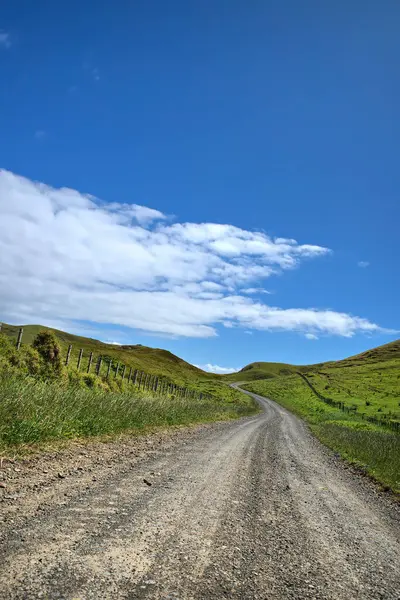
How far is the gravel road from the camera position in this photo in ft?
12.0

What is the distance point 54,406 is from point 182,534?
7.09m

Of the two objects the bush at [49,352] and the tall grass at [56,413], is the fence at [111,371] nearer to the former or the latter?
the bush at [49,352]

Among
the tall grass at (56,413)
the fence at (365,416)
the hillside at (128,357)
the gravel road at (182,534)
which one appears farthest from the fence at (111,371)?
the fence at (365,416)

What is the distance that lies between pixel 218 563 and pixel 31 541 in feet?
6.74

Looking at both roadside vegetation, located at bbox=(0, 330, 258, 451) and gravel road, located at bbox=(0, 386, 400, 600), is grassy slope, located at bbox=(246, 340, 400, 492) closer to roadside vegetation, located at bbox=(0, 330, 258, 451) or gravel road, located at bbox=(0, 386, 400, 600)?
gravel road, located at bbox=(0, 386, 400, 600)

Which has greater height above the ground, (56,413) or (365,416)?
(56,413)

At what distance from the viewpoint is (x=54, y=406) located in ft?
36.0

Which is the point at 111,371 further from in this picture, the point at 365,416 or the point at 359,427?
the point at 365,416

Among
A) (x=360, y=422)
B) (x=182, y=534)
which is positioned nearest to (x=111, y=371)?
(x=360, y=422)

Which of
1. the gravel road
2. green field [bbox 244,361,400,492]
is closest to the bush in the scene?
the gravel road

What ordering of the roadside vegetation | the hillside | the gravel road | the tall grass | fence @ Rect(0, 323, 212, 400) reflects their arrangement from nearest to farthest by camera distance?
the gravel road
the tall grass
the roadside vegetation
fence @ Rect(0, 323, 212, 400)
the hillside

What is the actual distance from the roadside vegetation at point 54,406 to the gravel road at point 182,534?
1.16m

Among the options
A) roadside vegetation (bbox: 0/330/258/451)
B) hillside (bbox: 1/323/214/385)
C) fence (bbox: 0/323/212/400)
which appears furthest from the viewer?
hillside (bbox: 1/323/214/385)

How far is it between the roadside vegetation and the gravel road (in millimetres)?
1157
